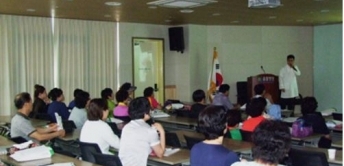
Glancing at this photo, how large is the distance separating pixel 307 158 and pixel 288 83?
7511 mm

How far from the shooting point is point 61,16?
1004 centimetres

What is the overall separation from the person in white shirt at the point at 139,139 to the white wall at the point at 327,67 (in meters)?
9.62

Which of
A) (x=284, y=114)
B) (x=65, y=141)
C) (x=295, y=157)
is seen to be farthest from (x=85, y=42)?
(x=295, y=157)

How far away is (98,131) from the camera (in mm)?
4387

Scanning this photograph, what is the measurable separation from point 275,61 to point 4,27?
7.45m

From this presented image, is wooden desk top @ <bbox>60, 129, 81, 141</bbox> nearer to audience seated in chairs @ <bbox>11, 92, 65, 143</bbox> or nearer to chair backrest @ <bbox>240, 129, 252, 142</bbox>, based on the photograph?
audience seated in chairs @ <bbox>11, 92, 65, 143</bbox>

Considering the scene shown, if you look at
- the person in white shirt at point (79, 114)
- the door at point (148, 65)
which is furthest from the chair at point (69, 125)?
the door at point (148, 65)

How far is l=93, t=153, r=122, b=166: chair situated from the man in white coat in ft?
25.9

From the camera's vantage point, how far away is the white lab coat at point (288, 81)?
11016 millimetres

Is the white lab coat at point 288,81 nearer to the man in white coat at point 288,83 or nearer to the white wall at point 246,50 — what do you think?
the man in white coat at point 288,83

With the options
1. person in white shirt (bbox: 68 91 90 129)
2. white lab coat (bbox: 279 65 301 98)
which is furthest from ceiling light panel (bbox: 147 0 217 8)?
white lab coat (bbox: 279 65 301 98)

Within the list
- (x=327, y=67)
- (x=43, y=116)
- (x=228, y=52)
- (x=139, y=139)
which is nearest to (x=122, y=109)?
(x=43, y=116)

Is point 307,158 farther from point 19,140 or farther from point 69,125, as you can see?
point 69,125

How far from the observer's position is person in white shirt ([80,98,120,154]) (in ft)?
14.4
